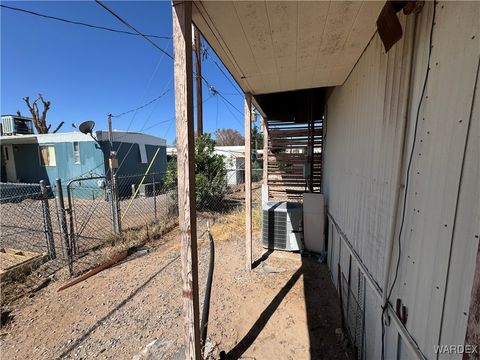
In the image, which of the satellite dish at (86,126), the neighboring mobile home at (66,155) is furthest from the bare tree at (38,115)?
the satellite dish at (86,126)

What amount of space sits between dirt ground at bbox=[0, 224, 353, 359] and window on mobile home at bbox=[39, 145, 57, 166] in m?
9.70

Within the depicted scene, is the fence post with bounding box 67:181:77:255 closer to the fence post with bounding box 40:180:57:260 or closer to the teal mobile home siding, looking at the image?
the fence post with bounding box 40:180:57:260

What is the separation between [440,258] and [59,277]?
4482 mm

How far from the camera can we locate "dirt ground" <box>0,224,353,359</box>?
7.45ft

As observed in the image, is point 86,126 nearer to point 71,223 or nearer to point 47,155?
point 71,223

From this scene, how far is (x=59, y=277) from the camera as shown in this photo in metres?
3.50

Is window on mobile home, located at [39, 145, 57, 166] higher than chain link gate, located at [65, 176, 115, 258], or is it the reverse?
window on mobile home, located at [39, 145, 57, 166]

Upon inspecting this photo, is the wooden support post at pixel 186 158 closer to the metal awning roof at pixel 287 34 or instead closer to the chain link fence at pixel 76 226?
the metal awning roof at pixel 287 34

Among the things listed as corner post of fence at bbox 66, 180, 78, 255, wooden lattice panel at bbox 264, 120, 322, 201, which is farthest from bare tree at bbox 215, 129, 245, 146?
corner post of fence at bbox 66, 180, 78, 255

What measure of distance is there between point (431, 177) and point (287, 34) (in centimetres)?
153

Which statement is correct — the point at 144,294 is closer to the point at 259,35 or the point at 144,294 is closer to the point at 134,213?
the point at 259,35

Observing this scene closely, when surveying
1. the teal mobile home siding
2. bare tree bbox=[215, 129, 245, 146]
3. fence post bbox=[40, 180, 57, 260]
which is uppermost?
bare tree bbox=[215, 129, 245, 146]

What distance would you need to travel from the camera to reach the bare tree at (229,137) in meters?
39.9

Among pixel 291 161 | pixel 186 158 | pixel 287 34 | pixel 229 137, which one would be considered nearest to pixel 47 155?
pixel 291 161
